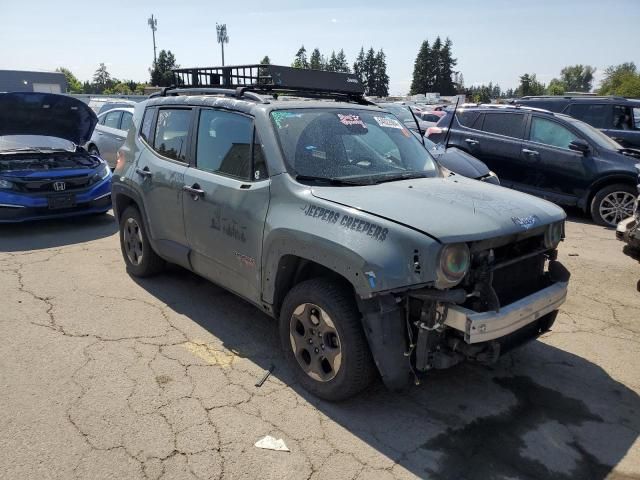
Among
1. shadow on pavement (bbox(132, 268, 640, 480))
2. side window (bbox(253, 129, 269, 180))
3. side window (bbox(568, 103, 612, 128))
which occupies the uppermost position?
side window (bbox(568, 103, 612, 128))

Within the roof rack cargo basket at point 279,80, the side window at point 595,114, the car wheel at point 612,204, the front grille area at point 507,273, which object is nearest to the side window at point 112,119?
the roof rack cargo basket at point 279,80

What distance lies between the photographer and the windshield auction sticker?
4.21m

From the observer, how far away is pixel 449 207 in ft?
10.1

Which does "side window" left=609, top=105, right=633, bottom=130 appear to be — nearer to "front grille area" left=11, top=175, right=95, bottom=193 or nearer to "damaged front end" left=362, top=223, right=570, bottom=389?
"damaged front end" left=362, top=223, right=570, bottom=389

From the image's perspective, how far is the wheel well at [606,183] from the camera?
8.06m

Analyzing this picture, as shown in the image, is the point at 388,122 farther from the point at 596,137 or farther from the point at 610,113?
Result: the point at 610,113

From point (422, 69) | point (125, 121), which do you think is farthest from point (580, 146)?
point (422, 69)

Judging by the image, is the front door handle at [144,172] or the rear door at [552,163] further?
the rear door at [552,163]

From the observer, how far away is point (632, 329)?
14.7 ft

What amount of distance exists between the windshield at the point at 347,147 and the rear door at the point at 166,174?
1.18 metres

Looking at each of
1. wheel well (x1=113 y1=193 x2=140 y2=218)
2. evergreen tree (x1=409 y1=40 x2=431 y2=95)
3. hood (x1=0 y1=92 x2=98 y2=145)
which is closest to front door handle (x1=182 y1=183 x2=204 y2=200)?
wheel well (x1=113 y1=193 x2=140 y2=218)

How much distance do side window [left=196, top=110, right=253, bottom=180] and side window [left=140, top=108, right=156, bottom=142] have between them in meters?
0.97

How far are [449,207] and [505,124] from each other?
23.7 feet

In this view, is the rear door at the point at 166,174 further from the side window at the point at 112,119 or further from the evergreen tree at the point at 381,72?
the evergreen tree at the point at 381,72
